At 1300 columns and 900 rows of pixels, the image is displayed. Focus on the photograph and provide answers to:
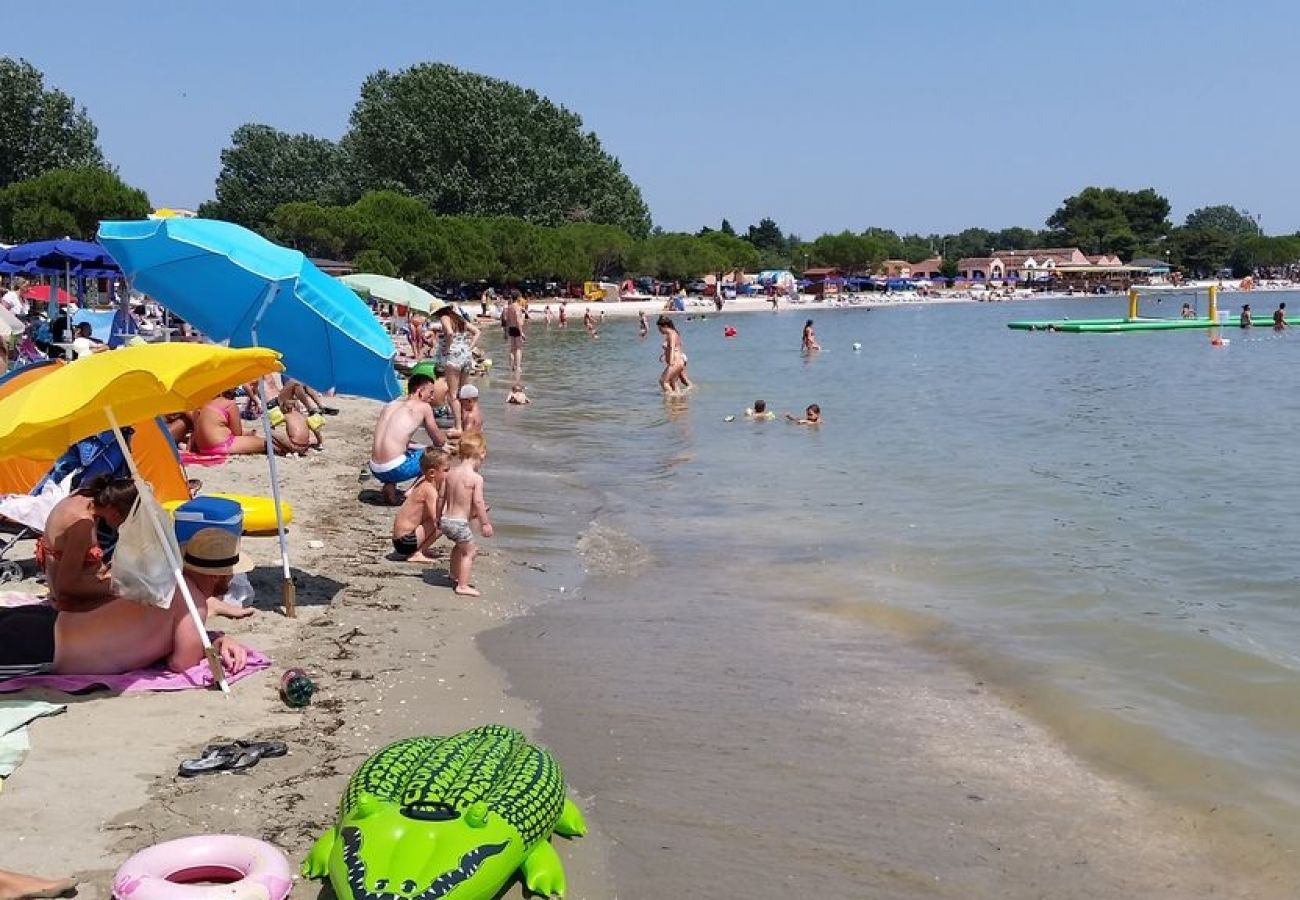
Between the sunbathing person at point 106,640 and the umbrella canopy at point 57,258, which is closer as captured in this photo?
the sunbathing person at point 106,640

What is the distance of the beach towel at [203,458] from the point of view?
10.6m

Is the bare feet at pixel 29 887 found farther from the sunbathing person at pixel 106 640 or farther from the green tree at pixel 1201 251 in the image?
the green tree at pixel 1201 251

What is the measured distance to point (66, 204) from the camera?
49.0m

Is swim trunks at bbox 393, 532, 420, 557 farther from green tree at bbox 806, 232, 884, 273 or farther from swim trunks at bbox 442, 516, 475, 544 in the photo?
green tree at bbox 806, 232, 884, 273

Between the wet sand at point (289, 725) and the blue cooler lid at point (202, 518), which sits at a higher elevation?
the blue cooler lid at point (202, 518)

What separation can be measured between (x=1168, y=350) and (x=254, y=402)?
30034mm

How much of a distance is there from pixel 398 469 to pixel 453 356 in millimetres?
4779

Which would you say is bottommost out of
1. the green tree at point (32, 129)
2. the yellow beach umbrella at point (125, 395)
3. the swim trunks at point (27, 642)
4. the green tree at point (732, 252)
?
the swim trunks at point (27, 642)

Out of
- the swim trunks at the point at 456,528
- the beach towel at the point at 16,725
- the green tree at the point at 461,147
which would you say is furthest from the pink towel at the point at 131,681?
the green tree at the point at 461,147

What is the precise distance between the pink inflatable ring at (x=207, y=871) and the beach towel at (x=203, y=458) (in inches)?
290

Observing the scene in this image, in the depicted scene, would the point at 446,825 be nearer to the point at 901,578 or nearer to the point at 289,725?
the point at 289,725

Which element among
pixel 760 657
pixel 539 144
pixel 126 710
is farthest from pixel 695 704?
pixel 539 144

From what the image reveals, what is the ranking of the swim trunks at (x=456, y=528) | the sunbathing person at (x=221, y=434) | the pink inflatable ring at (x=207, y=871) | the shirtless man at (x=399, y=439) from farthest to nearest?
the sunbathing person at (x=221, y=434)
the shirtless man at (x=399, y=439)
the swim trunks at (x=456, y=528)
the pink inflatable ring at (x=207, y=871)

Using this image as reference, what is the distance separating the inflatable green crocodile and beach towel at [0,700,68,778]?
1.29 meters
